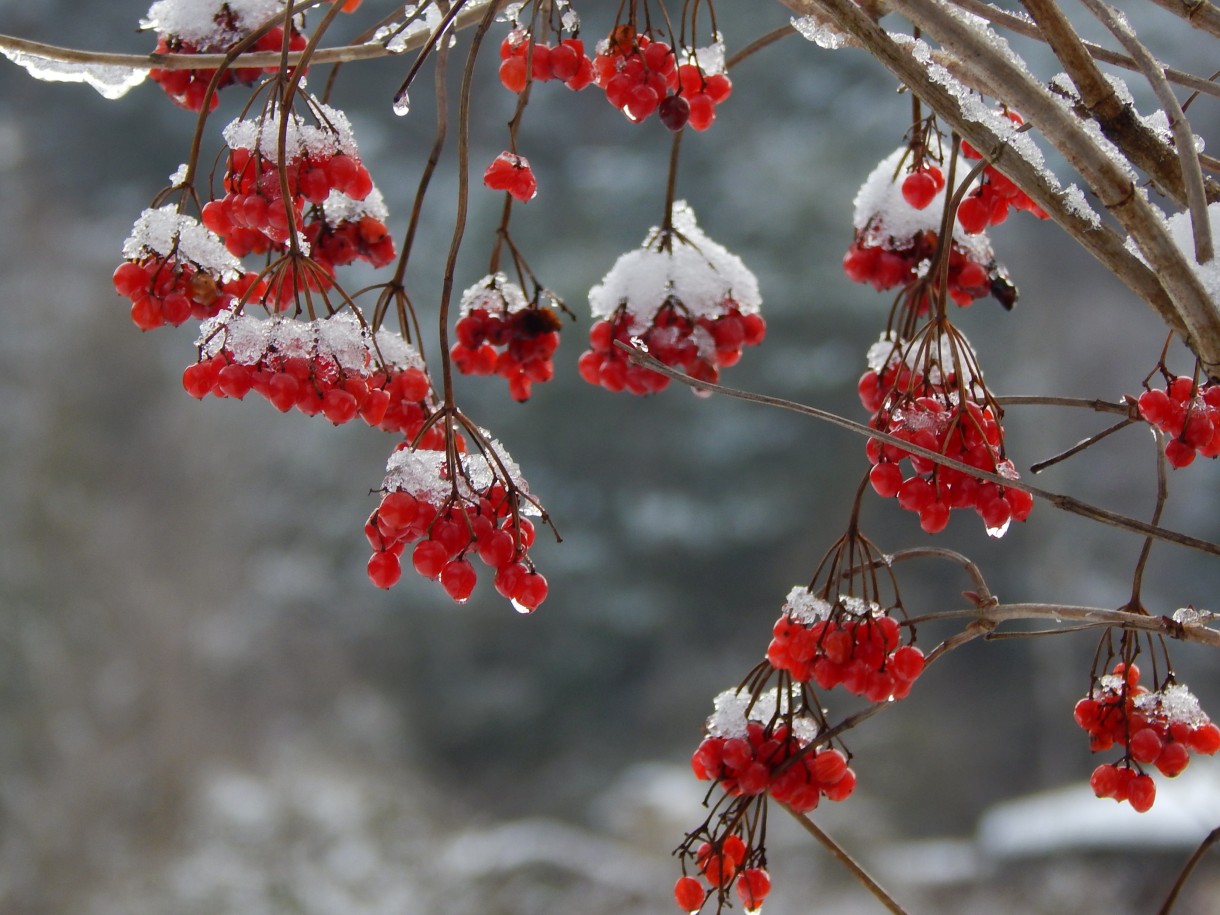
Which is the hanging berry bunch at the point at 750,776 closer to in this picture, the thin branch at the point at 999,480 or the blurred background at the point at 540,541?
the thin branch at the point at 999,480

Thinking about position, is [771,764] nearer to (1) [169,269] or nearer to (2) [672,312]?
(2) [672,312]

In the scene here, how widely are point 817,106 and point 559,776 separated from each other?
5547 mm

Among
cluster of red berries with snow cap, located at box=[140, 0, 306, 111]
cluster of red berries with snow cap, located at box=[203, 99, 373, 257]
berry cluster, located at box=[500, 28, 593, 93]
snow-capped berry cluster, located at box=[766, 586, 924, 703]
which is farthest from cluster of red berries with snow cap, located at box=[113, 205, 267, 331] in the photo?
snow-capped berry cluster, located at box=[766, 586, 924, 703]

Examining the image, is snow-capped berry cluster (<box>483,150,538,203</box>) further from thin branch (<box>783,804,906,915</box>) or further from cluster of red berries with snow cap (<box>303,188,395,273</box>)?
thin branch (<box>783,804,906,915</box>)

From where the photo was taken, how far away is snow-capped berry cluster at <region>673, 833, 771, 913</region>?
820mm

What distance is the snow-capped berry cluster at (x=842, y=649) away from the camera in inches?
29.5

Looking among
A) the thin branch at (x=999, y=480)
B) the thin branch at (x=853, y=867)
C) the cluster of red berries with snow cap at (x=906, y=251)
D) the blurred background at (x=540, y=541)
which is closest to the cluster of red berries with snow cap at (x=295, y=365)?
the thin branch at (x=999, y=480)

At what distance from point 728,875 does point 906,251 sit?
0.57 metres

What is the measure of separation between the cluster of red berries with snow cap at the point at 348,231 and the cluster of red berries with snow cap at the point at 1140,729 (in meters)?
0.68

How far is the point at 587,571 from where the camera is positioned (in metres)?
8.19

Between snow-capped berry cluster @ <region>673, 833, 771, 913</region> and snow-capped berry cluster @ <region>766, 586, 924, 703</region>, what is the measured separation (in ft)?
0.52

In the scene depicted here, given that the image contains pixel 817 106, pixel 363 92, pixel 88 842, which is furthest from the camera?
pixel 363 92

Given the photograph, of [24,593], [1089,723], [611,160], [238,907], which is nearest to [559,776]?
[238,907]

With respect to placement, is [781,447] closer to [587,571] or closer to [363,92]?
[587,571]
